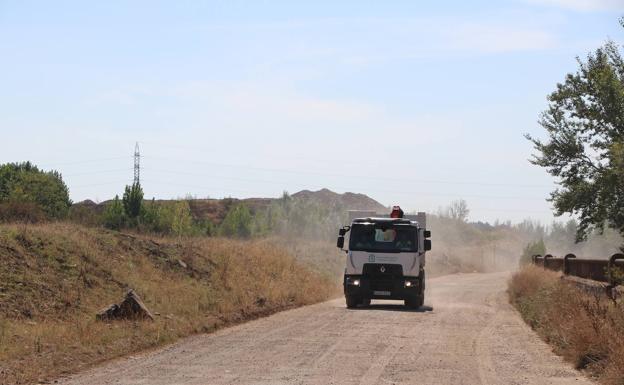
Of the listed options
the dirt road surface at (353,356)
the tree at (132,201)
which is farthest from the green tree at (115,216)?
the dirt road surface at (353,356)

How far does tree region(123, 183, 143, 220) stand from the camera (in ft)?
228

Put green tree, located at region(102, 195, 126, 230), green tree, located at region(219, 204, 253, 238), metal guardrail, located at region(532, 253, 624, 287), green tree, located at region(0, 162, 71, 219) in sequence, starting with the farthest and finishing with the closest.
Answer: green tree, located at region(219, 204, 253, 238), green tree, located at region(0, 162, 71, 219), green tree, located at region(102, 195, 126, 230), metal guardrail, located at region(532, 253, 624, 287)

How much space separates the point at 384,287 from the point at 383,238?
1.57 meters

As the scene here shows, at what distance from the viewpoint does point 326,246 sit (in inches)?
2965

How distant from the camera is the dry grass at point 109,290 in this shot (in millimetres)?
15625

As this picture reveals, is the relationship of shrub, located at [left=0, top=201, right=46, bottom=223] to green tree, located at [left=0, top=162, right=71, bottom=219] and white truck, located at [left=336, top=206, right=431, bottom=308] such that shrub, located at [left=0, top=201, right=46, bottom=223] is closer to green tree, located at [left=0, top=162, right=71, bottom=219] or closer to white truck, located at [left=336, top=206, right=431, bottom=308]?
white truck, located at [left=336, top=206, right=431, bottom=308]

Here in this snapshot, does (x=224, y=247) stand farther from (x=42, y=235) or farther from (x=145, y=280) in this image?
(x=42, y=235)

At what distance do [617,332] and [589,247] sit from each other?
16426 cm

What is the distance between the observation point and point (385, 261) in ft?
88.2

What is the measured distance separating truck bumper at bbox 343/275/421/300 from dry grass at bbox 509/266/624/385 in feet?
18.1

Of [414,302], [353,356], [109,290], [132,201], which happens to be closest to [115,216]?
[132,201]

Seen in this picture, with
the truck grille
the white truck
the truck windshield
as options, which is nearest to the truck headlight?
the white truck

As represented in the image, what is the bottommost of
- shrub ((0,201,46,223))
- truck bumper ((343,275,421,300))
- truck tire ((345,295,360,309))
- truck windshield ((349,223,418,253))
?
truck tire ((345,295,360,309))

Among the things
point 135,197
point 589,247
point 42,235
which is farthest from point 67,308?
point 589,247
